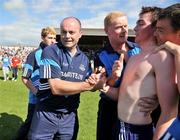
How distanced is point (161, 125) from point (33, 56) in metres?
3.59

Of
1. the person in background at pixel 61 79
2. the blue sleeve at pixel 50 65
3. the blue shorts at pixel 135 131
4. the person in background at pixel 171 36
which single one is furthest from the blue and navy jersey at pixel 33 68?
the person in background at pixel 171 36

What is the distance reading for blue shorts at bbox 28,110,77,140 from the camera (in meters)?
4.47

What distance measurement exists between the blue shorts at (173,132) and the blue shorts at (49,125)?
1845mm

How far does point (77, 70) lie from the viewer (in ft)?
14.5

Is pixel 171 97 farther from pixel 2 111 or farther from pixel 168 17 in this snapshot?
pixel 2 111

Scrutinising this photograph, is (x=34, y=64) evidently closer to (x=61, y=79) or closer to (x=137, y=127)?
(x=61, y=79)

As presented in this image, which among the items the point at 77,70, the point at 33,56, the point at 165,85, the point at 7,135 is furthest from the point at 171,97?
the point at 7,135

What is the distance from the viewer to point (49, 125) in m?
4.47

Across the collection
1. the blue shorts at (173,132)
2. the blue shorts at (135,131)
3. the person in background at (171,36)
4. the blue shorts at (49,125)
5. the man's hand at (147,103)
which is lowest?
the blue shorts at (49,125)

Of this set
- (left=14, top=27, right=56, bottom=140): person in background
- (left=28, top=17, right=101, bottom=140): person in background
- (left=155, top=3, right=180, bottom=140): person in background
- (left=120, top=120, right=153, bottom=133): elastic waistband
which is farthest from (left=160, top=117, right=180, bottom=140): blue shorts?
(left=14, top=27, right=56, bottom=140): person in background

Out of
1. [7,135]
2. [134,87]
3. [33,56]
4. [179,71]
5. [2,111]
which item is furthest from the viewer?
[2,111]

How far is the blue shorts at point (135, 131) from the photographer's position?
3.41 metres

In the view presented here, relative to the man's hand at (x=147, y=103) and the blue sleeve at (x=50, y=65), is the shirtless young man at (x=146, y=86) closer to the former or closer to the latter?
the man's hand at (x=147, y=103)

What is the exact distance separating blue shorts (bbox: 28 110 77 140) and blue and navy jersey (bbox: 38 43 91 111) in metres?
0.08
